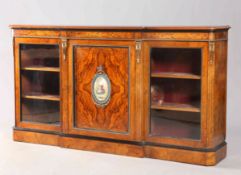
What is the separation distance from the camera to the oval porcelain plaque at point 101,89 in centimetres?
669

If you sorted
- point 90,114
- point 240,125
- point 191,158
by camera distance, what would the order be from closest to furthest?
point 191,158
point 90,114
point 240,125

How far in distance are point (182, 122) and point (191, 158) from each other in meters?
0.33

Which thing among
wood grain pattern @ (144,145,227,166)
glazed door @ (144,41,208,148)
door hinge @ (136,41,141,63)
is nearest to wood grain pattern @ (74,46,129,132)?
door hinge @ (136,41,141,63)

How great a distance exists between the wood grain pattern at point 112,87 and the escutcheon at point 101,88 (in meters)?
0.03

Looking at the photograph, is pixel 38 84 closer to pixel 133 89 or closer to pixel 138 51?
pixel 133 89

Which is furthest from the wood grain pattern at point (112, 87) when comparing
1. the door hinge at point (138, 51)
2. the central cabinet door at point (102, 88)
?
the door hinge at point (138, 51)

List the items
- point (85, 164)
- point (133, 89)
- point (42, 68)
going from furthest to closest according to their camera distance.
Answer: point (42, 68)
point (133, 89)
point (85, 164)

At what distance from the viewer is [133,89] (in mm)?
6574

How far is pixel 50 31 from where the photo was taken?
6910 mm

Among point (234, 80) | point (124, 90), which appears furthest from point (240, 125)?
point (124, 90)

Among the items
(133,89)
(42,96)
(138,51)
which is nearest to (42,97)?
(42,96)

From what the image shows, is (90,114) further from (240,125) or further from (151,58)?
(240,125)

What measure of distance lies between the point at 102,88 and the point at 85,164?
0.76 m

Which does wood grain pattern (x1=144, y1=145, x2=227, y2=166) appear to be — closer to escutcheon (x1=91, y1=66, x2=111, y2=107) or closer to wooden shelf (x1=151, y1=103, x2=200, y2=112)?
wooden shelf (x1=151, y1=103, x2=200, y2=112)
